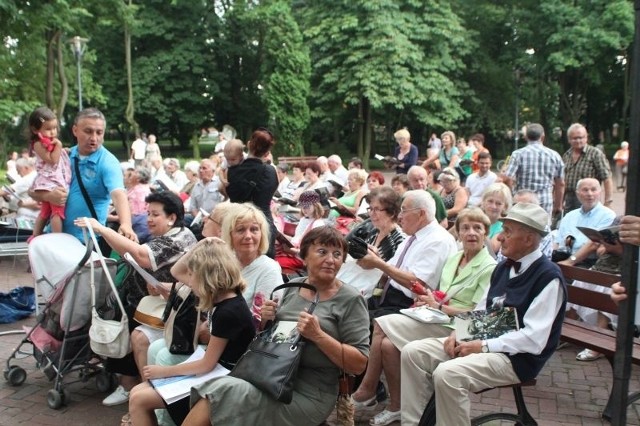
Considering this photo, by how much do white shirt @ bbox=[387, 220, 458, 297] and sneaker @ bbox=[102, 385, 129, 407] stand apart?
2.07 m

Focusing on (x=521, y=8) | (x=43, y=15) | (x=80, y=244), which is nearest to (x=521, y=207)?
(x=80, y=244)

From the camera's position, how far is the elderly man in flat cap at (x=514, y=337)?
331cm

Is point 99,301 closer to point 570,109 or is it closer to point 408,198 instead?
point 408,198

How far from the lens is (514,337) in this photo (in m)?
3.36

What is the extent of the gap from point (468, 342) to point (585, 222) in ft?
10.3

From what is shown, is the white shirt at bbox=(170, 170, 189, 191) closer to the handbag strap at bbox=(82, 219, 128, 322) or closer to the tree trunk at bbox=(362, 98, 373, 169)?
the handbag strap at bbox=(82, 219, 128, 322)

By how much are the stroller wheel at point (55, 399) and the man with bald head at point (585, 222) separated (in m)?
4.39

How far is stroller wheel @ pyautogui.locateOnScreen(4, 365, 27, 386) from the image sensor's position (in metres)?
4.76

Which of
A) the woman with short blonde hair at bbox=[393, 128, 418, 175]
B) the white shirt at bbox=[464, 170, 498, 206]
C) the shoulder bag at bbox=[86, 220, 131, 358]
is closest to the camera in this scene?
the shoulder bag at bbox=[86, 220, 131, 358]

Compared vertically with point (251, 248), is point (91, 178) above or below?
above

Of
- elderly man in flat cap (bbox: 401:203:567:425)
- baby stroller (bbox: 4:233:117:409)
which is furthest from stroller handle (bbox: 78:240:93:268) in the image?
elderly man in flat cap (bbox: 401:203:567:425)

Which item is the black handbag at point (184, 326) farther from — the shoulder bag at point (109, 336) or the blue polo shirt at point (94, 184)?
the blue polo shirt at point (94, 184)

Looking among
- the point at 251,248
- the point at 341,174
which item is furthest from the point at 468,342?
the point at 341,174

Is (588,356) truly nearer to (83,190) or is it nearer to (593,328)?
(593,328)
